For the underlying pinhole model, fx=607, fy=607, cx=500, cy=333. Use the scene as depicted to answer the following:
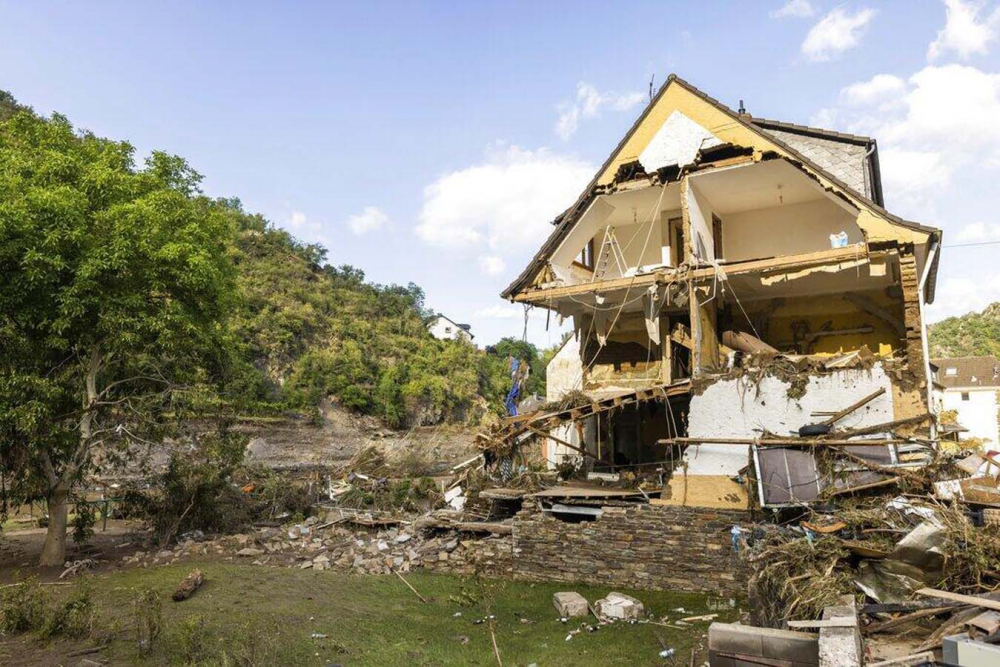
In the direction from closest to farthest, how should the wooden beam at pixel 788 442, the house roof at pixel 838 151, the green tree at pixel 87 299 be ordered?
the wooden beam at pixel 788 442
the green tree at pixel 87 299
the house roof at pixel 838 151

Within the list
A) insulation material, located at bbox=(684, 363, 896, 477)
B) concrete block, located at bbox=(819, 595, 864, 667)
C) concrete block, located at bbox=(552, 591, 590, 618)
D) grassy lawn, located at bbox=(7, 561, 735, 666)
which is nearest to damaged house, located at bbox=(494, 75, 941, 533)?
insulation material, located at bbox=(684, 363, 896, 477)

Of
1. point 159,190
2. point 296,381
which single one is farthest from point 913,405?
point 296,381

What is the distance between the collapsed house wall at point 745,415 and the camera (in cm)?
1145

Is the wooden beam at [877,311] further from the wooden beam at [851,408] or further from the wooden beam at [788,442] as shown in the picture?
the wooden beam at [788,442]

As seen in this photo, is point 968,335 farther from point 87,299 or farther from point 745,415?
point 87,299

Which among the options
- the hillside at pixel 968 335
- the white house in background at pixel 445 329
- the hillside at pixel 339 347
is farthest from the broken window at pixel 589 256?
the hillside at pixel 968 335

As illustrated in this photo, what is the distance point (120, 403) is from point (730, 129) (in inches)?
624

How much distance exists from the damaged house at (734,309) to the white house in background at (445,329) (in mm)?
53288

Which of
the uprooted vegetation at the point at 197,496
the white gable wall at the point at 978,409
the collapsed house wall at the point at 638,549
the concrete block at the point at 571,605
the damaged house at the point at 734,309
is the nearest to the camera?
the concrete block at the point at 571,605

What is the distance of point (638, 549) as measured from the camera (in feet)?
37.5

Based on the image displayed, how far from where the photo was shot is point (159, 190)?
1459cm

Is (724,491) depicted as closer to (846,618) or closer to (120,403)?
(846,618)

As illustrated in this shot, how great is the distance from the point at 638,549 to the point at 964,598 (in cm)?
658

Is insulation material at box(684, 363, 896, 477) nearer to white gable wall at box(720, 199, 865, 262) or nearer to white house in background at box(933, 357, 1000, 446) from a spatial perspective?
white gable wall at box(720, 199, 865, 262)
